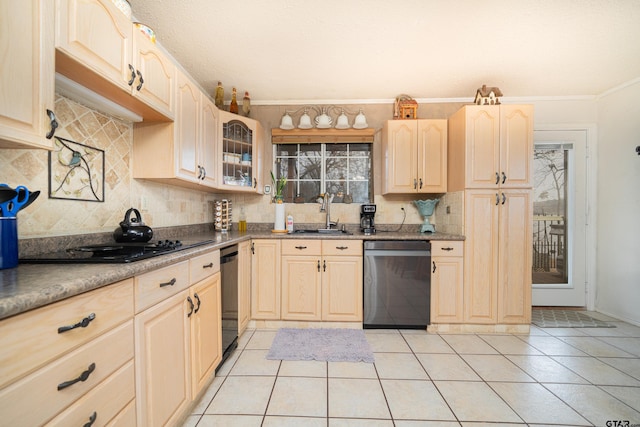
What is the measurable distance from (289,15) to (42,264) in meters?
2.01

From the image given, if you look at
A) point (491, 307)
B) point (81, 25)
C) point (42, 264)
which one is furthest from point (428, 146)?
point (42, 264)

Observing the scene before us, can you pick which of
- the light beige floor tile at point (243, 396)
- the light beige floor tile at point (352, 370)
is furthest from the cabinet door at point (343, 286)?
the light beige floor tile at point (243, 396)

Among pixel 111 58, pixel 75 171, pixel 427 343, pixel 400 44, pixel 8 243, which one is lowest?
pixel 427 343

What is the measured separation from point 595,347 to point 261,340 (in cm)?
291

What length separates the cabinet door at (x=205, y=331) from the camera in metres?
1.49

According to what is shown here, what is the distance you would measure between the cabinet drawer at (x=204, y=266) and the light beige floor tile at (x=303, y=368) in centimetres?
89

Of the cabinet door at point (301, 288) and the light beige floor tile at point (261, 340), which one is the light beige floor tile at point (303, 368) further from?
the cabinet door at point (301, 288)

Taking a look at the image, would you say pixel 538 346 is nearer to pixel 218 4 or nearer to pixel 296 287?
pixel 296 287

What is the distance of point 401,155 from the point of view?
2.90 meters

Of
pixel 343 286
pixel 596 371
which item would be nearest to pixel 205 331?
pixel 343 286

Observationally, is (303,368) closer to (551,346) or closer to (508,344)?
(508,344)

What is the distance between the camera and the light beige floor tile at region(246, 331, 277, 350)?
227 cm

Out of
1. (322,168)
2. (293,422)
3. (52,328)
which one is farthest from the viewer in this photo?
(322,168)

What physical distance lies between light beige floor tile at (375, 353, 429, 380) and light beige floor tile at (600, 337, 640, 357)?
1841 millimetres
